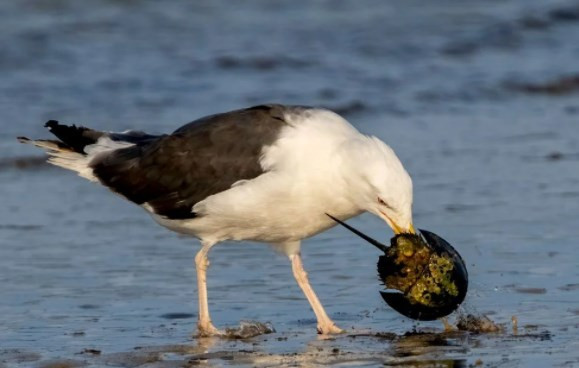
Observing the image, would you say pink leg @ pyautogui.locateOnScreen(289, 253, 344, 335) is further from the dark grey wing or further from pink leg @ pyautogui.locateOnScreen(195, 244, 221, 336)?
the dark grey wing

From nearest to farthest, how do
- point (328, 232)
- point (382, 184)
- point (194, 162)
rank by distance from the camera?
1. point (382, 184)
2. point (194, 162)
3. point (328, 232)

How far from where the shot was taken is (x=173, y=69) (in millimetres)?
16438

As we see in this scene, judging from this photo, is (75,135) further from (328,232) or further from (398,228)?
(398,228)

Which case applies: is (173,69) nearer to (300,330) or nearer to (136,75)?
(136,75)

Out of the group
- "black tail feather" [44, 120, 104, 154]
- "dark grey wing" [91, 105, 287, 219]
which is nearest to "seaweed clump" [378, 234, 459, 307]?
"dark grey wing" [91, 105, 287, 219]

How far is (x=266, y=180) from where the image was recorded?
26.2 ft

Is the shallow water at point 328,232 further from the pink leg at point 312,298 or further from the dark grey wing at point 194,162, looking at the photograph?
the dark grey wing at point 194,162

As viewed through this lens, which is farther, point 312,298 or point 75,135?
point 75,135

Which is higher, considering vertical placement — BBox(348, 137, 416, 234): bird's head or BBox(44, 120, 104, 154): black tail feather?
BBox(44, 120, 104, 154): black tail feather

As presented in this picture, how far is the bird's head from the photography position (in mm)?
7648

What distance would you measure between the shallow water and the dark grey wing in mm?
626

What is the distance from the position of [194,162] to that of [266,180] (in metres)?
0.65

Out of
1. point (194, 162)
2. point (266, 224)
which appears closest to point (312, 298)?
point (266, 224)

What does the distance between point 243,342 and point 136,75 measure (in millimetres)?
8693
